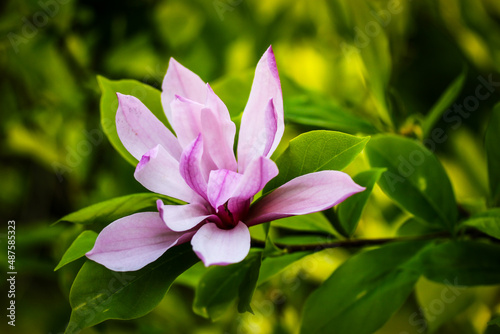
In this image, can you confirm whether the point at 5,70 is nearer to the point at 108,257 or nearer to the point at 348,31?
the point at 348,31

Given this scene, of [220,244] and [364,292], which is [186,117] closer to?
[220,244]

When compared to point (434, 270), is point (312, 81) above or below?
below

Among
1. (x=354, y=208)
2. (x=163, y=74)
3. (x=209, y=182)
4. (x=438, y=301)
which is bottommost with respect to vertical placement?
(x=438, y=301)


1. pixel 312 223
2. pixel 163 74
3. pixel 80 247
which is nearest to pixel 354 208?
pixel 312 223

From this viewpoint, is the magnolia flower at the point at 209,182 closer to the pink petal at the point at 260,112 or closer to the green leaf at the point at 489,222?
the pink petal at the point at 260,112

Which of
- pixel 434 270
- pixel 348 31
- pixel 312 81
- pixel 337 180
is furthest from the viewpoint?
pixel 312 81

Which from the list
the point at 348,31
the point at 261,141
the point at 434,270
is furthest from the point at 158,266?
the point at 348,31

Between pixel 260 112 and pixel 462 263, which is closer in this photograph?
pixel 260 112
